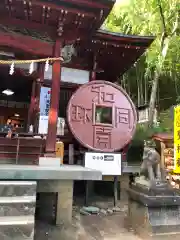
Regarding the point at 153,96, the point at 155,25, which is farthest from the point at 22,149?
the point at 155,25

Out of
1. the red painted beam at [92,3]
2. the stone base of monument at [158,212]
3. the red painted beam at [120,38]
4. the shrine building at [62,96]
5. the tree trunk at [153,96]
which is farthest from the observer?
the tree trunk at [153,96]

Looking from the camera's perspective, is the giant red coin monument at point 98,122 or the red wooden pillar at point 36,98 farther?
the red wooden pillar at point 36,98

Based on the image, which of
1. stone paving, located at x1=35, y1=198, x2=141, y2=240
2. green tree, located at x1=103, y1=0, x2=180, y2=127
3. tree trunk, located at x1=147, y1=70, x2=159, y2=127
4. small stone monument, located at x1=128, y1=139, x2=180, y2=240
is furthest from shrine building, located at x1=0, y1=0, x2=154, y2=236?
green tree, located at x1=103, y1=0, x2=180, y2=127

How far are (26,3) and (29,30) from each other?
0.88m

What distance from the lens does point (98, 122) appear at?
29.5ft

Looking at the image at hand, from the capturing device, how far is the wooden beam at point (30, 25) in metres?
6.13

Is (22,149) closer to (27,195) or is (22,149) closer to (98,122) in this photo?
(27,195)

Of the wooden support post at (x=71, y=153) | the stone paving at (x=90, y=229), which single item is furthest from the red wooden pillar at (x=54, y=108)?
the wooden support post at (x=71, y=153)

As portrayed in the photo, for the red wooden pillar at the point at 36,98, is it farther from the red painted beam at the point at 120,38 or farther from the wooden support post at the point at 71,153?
the red painted beam at the point at 120,38

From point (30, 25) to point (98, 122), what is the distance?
13.9 ft

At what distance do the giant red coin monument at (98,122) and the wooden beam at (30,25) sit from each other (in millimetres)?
2662

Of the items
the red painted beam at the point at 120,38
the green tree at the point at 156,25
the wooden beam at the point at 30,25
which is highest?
the green tree at the point at 156,25

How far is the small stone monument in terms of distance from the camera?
5.23m

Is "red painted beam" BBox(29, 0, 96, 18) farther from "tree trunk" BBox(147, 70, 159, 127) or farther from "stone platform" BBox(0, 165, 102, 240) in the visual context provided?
"tree trunk" BBox(147, 70, 159, 127)
